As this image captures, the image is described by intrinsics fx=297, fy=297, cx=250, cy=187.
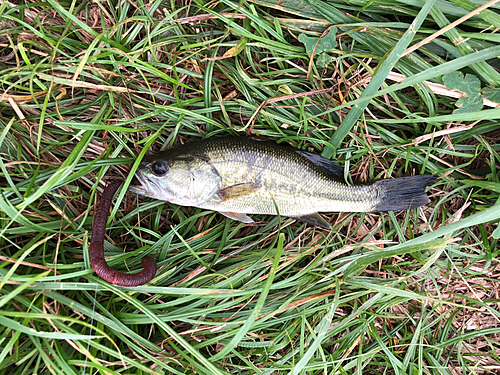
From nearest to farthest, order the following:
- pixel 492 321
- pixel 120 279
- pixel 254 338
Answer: pixel 120 279
pixel 254 338
pixel 492 321

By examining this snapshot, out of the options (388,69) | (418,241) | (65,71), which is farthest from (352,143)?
(65,71)

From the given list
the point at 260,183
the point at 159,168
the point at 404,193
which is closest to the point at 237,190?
the point at 260,183

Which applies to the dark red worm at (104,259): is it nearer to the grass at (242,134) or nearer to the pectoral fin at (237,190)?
the grass at (242,134)

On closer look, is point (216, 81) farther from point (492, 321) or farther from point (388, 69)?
point (492, 321)

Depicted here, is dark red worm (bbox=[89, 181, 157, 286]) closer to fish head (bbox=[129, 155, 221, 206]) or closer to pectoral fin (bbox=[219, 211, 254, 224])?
fish head (bbox=[129, 155, 221, 206])

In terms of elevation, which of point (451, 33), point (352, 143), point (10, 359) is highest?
point (451, 33)

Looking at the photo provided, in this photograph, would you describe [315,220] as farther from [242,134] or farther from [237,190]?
[242,134]

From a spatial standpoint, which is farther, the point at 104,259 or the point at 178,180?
the point at 178,180
